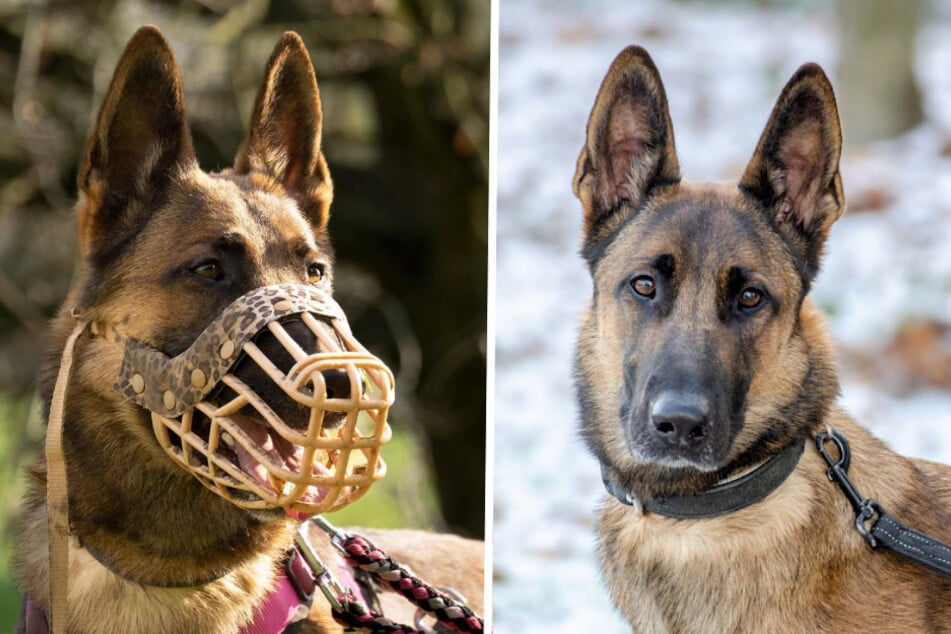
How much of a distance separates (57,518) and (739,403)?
1368mm

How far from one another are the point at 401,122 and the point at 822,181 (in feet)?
13.1

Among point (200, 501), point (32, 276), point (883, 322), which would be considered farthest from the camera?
point (32, 276)

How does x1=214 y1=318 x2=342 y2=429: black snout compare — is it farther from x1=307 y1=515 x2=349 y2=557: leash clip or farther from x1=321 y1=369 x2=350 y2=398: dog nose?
x1=307 y1=515 x2=349 y2=557: leash clip

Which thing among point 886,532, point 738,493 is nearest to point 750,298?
point 738,493

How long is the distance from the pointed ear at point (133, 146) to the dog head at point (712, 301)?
0.93 metres

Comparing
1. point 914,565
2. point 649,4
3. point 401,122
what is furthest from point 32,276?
point 914,565

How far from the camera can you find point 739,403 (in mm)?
2355

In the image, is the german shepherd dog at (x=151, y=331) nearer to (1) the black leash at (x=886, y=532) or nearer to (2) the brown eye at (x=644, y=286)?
(2) the brown eye at (x=644, y=286)

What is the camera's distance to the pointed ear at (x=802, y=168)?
2.33 meters

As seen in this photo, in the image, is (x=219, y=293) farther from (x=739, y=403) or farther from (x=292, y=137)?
(x=739, y=403)

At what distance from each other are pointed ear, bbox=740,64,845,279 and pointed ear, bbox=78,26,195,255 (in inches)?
47.5

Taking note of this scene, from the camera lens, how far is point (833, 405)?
8.02 ft

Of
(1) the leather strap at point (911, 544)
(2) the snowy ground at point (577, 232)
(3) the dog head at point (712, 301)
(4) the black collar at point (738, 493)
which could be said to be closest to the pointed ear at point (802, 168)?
(3) the dog head at point (712, 301)

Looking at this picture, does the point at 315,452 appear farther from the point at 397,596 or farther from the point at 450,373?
the point at 450,373
